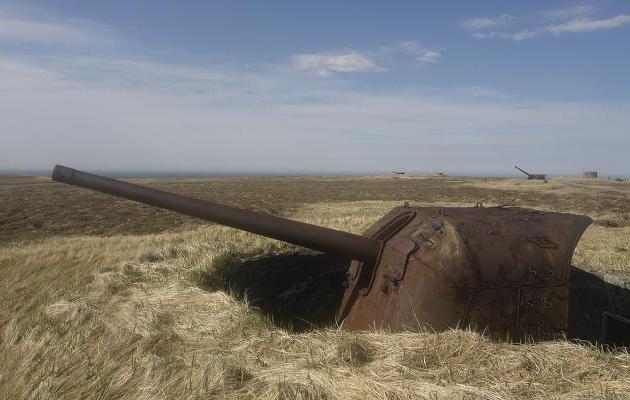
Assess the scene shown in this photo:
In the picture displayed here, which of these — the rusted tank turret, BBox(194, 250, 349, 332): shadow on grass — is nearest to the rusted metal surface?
the rusted tank turret

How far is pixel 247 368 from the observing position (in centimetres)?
324

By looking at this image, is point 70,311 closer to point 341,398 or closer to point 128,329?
point 128,329

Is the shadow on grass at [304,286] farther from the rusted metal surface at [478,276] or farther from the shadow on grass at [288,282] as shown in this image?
the rusted metal surface at [478,276]

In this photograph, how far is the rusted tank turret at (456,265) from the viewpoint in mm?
3961

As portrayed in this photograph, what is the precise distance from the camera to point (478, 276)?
3969 mm

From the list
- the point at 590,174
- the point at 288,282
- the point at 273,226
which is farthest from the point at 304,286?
the point at 590,174

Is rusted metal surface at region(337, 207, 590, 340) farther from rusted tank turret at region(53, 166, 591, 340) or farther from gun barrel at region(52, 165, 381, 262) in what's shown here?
gun barrel at region(52, 165, 381, 262)

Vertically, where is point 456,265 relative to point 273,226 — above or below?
below

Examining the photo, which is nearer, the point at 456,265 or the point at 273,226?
the point at 456,265

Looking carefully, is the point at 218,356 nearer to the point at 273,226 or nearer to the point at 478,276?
the point at 273,226

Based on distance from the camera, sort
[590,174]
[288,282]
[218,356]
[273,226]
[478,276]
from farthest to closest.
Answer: [590,174] < [288,282] < [273,226] < [478,276] < [218,356]

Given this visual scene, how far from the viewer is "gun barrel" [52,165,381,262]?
4422mm

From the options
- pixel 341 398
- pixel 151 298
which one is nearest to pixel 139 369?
pixel 341 398

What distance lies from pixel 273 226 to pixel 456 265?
175 centimetres
